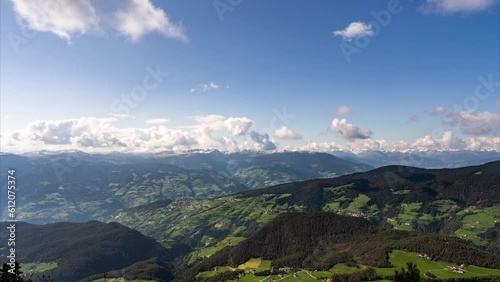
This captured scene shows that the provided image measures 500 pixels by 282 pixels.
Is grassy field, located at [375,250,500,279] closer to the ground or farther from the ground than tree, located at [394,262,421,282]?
closer to the ground

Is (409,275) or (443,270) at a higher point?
(409,275)

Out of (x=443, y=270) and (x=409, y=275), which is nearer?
(x=409, y=275)

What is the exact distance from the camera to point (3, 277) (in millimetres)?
63656

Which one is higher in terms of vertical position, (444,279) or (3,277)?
(3,277)

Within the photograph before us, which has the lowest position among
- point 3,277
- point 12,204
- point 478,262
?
point 478,262

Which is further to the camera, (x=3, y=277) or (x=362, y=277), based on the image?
(x=362, y=277)

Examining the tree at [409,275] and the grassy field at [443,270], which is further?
the grassy field at [443,270]

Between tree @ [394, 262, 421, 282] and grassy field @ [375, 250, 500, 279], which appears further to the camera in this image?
grassy field @ [375, 250, 500, 279]

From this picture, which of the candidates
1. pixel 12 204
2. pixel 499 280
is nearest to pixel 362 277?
pixel 499 280

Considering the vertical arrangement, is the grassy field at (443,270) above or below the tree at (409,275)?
below

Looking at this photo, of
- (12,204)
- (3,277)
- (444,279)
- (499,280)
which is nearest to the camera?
(3,277)

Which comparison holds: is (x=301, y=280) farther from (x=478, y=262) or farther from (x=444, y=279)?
(x=478, y=262)

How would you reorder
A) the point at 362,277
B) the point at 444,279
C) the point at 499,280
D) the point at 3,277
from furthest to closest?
1. the point at 362,277
2. the point at 444,279
3. the point at 499,280
4. the point at 3,277

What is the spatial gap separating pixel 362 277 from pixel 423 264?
135 ft
